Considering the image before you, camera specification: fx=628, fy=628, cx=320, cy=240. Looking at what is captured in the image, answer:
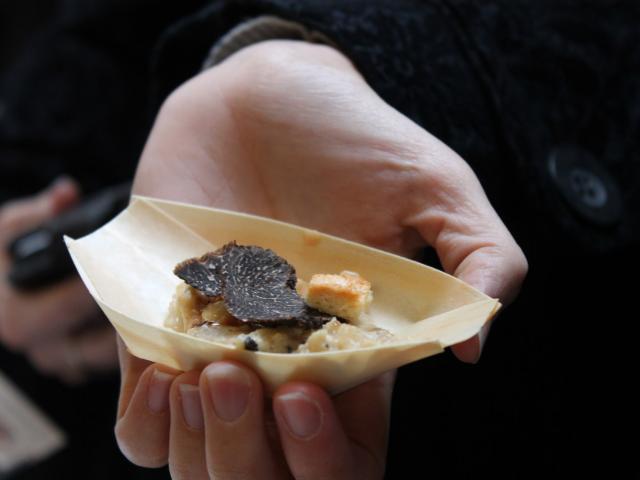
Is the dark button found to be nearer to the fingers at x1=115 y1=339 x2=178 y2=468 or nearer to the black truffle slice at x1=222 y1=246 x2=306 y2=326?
the black truffle slice at x1=222 y1=246 x2=306 y2=326

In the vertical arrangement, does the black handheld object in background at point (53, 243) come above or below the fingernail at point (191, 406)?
below

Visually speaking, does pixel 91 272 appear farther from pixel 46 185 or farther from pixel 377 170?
pixel 46 185

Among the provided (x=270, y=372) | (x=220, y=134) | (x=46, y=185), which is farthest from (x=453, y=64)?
(x=46, y=185)

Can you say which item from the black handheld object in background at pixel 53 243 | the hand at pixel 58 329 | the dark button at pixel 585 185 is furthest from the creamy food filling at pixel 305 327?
the hand at pixel 58 329

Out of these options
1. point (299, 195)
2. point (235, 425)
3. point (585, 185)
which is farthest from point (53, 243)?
point (585, 185)

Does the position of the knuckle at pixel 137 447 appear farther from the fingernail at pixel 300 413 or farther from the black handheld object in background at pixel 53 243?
the black handheld object in background at pixel 53 243
